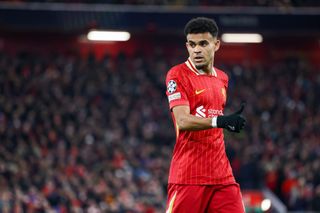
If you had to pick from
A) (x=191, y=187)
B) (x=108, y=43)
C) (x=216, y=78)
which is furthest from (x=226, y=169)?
(x=108, y=43)

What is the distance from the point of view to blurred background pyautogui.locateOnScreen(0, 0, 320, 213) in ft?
61.5

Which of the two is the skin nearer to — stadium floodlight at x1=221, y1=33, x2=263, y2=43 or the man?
the man

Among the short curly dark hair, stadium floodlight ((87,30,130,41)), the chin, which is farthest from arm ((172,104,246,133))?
stadium floodlight ((87,30,130,41))

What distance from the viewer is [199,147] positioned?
6.99 m

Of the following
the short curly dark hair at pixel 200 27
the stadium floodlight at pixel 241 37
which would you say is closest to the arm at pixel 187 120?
the short curly dark hair at pixel 200 27

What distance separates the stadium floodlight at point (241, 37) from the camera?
1163 inches

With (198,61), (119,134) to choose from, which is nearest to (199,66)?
(198,61)

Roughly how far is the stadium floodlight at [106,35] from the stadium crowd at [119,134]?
93cm

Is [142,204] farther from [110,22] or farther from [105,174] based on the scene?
[110,22]

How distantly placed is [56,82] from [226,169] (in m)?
17.8

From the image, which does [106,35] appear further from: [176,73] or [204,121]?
[204,121]

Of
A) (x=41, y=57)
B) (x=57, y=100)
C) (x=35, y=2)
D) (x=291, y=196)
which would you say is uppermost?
(x=35, y=2)

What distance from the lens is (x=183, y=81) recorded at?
696cm

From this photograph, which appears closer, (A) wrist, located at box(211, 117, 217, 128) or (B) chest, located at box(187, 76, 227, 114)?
(A) wrist, located at box(211, 117, 217, 128)
